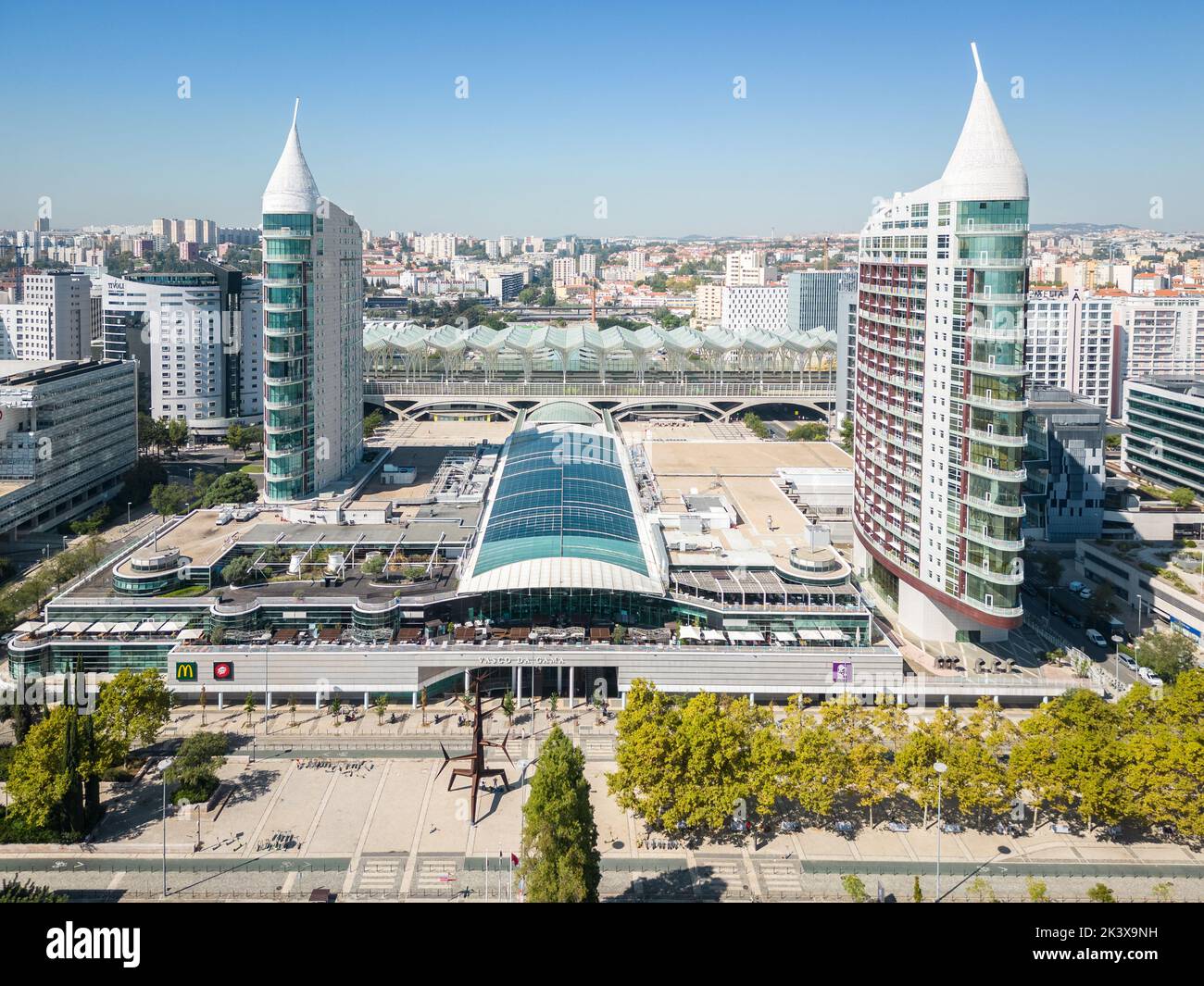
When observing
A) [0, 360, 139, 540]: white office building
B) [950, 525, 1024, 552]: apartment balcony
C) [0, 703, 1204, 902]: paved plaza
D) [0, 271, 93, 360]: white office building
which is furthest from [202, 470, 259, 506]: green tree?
[0, 271, 93, 360]: white office building

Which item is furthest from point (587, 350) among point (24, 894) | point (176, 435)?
point (24, 894)

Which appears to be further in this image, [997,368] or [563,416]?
[563,416]

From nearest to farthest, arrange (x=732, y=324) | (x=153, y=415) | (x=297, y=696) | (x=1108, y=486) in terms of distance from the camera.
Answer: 1. (x=297, y=696)
2. (x=1108, y=486)
3. (x=153, y=415)
4. (x=732, y=324)

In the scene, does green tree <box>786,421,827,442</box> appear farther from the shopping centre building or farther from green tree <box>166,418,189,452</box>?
→ green tree <box>166,418,189,452</box>

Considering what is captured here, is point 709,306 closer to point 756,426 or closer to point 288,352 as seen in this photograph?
point 756,426
